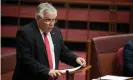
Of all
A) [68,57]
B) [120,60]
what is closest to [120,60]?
[120,60]

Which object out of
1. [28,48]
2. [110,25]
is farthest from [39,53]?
[110,25]

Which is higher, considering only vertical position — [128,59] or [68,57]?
[68,57]

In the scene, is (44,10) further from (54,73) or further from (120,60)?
(120,60)

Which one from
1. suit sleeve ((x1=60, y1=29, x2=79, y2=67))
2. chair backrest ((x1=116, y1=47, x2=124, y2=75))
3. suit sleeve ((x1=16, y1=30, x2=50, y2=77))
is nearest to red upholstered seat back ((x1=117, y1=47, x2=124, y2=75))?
chair backrest ((x1=116, y1=47, x2=124, y2=75))

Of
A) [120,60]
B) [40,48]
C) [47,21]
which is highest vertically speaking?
[47,21]

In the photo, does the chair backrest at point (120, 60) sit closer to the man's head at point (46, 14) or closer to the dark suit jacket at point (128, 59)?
the dark suit jacket at point (128, 59)

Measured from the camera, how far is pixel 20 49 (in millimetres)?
2713

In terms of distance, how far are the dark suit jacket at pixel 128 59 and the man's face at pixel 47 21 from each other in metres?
1.08

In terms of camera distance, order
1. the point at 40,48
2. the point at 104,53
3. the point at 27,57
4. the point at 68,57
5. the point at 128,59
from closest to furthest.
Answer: the point at 27,57
the point at 40,48
the point at 68,57
the point at 128,59
the point at 104,53

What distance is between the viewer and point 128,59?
3510 millimetres

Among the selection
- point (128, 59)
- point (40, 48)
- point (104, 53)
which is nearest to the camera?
point (40, 48)

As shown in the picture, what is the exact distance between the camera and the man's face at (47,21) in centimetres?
270

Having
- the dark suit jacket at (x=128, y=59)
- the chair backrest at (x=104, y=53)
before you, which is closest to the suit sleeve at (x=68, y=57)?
the chair backrest at (x=104, y=53)

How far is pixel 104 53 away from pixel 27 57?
1.20 m
